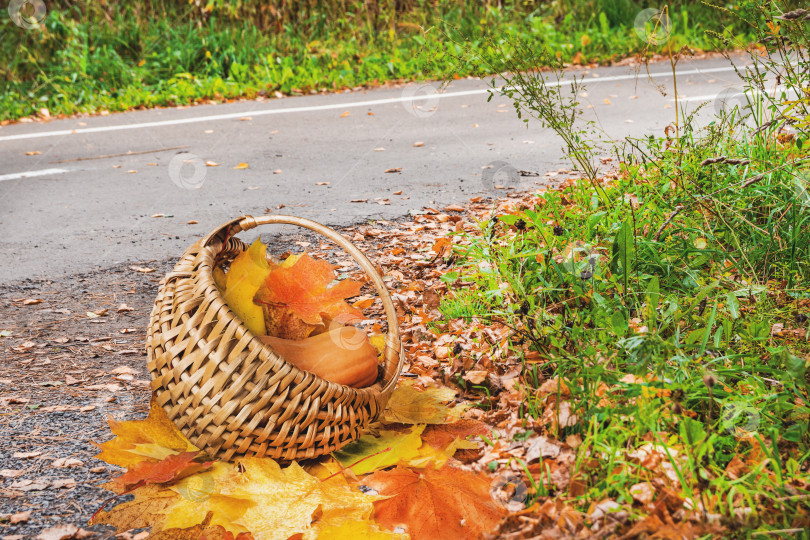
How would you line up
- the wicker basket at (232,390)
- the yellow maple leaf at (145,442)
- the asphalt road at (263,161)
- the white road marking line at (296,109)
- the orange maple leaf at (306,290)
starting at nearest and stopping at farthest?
the wicker basket at (232,390), the yellow maple leaf at (145,442), the orange maple leaf at (306,290), the asphalt road at (263,161), the white road marking line at (296,109)

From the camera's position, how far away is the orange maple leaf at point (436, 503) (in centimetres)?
184

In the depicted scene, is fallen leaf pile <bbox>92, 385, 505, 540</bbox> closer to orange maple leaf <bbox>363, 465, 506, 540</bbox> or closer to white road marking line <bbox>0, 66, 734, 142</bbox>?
orange maple leaf <bbox>363, 465, 506, 540</bbox>

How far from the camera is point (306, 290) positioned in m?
2.42

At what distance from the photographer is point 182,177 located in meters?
5.25

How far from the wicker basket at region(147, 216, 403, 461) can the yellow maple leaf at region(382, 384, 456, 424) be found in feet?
0.75

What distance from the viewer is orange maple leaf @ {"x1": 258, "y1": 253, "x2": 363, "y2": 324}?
238 cm

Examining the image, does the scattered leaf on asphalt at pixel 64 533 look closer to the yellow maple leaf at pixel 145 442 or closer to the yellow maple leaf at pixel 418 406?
the yellow maple leaf at pixel 145 442

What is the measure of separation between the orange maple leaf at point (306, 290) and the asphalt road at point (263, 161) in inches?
67.6

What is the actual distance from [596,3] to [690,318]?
27.4ft

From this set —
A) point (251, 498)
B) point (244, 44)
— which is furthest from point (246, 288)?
point (244, 44)

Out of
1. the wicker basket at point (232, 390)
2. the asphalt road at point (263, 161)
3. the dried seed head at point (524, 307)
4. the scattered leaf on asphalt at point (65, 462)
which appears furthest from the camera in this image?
the asphalt road at point (263, 161)

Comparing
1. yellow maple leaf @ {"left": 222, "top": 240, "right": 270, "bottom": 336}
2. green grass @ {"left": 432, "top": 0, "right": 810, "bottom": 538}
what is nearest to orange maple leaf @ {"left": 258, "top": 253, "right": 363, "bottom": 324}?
yellow maple leaf @ {"left": 222, "top": 240, "right": 270, "bottom": 336}

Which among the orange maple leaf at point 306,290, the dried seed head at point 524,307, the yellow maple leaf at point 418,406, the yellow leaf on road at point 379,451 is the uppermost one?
the orange maple leaf at point 306,290

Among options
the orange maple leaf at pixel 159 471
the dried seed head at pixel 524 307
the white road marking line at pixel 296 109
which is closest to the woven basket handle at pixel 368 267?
the dried seed head at pixel 524 307
